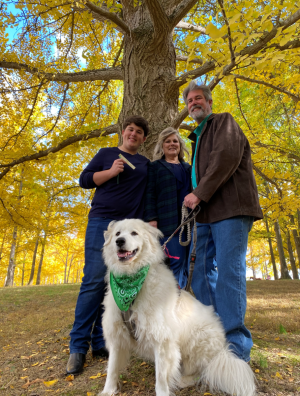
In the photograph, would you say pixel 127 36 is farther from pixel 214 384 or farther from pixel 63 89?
pixel 214 384

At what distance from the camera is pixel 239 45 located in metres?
2.80

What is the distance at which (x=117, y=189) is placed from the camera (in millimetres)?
3143

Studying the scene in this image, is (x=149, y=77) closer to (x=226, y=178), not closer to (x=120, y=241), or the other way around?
(x=226, y=178)

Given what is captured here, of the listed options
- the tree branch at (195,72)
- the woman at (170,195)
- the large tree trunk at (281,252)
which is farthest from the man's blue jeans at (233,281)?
the large tree trunk at (281,252)

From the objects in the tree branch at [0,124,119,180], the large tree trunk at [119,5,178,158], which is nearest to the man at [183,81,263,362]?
the large tree trunk at [119,5,178,158]

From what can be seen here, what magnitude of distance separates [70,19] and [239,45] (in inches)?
174

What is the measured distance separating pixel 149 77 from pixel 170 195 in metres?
2.45

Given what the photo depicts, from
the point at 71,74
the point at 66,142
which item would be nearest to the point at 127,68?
the point at 71,74

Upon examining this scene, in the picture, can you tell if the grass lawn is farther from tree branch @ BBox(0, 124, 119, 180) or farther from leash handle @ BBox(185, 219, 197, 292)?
A: tree branch @ BBox(0, 124, 119, 180)

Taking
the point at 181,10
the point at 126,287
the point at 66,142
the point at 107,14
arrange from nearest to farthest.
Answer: the point at 126,287, the point at 107,14, the point at 181,10, the point at 66,142

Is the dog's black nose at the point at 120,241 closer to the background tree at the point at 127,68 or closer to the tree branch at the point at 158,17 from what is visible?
the background tree at the point at 127,68

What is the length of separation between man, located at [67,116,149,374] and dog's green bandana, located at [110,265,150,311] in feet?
2.16

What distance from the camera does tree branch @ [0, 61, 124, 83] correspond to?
15.7 ft

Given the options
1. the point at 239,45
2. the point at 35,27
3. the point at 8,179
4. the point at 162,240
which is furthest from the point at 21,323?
the point at 239,45
